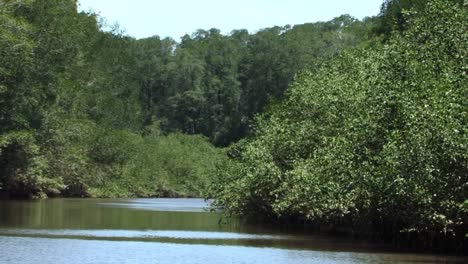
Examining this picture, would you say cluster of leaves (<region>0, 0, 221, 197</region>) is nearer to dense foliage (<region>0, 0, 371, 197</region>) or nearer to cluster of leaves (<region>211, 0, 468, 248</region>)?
dense foliage (<region>0, 0, 371, 197</region>)

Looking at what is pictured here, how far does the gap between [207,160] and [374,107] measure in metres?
78.5

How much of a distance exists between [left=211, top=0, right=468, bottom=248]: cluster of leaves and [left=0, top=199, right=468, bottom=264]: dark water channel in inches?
53.8

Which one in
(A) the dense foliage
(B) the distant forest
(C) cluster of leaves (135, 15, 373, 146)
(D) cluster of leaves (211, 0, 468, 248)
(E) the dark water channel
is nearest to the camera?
(E) the dark water channel

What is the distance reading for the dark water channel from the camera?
1162 inches

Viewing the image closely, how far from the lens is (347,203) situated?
34656mm

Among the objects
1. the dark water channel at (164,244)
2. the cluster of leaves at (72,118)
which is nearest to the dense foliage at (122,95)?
the cluster of leaves at (72,118)

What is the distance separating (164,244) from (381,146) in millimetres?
8756

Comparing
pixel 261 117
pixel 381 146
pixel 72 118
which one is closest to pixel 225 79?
pixel 72 118

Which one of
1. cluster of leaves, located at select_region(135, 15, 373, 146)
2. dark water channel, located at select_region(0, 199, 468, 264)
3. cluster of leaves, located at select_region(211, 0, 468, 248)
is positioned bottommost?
dark water channel, located at select_region(0, 199, 468, 264)

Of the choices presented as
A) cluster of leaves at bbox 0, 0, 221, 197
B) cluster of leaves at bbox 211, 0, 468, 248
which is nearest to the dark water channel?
cluster of leaves at bbox 211, 0, 468, 248

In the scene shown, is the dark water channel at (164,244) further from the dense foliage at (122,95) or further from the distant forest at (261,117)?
the dense foliage at (122,95)

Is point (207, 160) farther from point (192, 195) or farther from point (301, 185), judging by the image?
point (301, 185)

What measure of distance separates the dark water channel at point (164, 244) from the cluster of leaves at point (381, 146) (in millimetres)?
1366

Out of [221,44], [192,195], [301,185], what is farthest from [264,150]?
[221,44]
